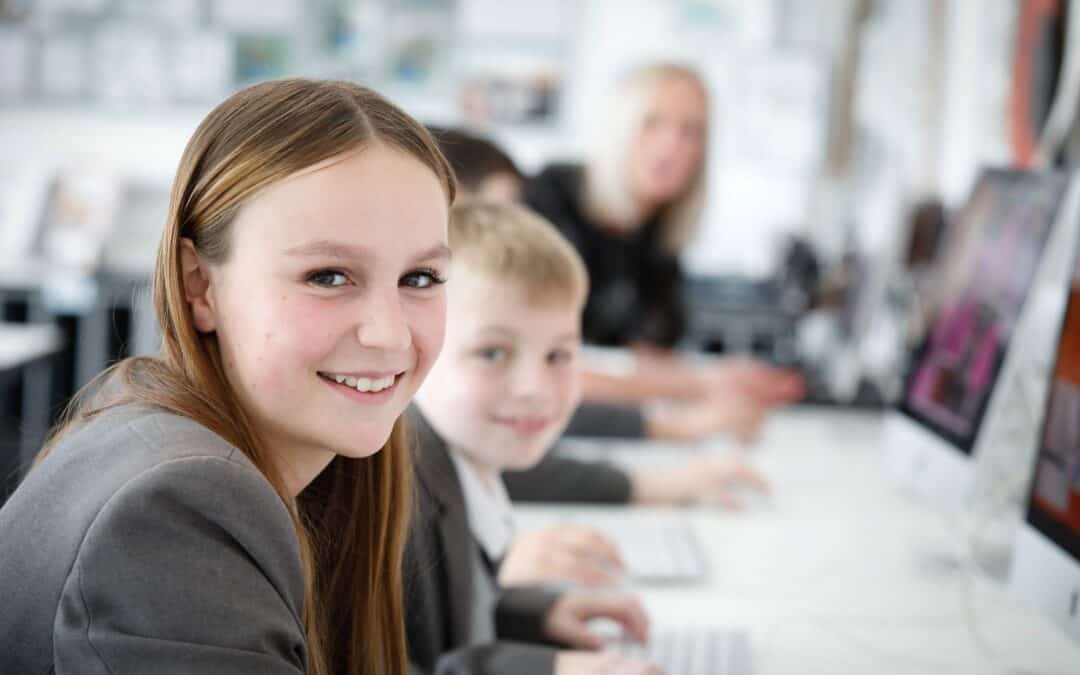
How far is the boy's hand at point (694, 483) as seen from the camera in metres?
1.66

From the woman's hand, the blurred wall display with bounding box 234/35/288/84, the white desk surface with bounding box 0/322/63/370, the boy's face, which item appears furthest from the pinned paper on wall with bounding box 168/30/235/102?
the boy's face

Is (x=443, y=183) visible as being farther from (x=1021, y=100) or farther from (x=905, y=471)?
(x=1021, y=100)

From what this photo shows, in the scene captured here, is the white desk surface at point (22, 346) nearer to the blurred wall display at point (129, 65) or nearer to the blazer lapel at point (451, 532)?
the blurred wall display at point (129, 65)

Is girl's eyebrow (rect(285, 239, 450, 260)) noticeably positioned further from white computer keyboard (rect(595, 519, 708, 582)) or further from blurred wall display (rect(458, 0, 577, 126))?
blurred wall display (rect(458, 0, 577, 126))

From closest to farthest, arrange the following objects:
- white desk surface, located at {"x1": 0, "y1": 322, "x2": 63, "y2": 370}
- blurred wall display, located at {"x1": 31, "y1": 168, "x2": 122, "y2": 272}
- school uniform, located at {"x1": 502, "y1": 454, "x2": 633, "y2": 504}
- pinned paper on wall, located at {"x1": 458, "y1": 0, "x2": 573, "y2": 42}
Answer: school uniform, located at {"x1": 502, "y1": 454, "x2": 633, "y2": 504}
white desk surface, located at {"x1": 0, "y1": 322, "x2": 63, "y2": 370}
blurred wall display, located at {"x1": 31, "y1": 168, "x2": 122, "y2": 272}
pinned paper on wall, located at {"x1": 458, "y1": 0, "x2": 573, "y2": 42}

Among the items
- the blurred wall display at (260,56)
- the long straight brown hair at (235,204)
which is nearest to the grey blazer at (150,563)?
the long straight brown hair at (235,204)

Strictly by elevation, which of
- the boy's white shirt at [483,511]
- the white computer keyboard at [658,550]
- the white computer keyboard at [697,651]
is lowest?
the white computer keyboard at [658,550]

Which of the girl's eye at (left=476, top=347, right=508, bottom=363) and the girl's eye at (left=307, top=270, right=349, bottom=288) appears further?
the girl's eye at (left=476, top=347, right=508, bottom=363)

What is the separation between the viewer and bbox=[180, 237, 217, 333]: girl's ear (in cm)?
74

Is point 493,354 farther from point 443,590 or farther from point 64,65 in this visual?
point 64,65

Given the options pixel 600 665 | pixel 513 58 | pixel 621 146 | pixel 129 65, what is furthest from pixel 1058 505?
pixel 129 65

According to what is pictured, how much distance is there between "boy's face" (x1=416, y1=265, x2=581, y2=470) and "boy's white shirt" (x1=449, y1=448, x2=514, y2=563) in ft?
A: 0.09

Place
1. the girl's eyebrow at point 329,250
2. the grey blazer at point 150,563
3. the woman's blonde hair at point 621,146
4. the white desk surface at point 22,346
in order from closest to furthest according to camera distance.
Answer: the grey blazer at point 150,563 < the girl's eyebrow at point 329,250 < the woman's blonde hair at point 621,146 < the white desk surface at point 22,346

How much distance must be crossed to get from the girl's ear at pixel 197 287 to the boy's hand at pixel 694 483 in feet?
3.33
